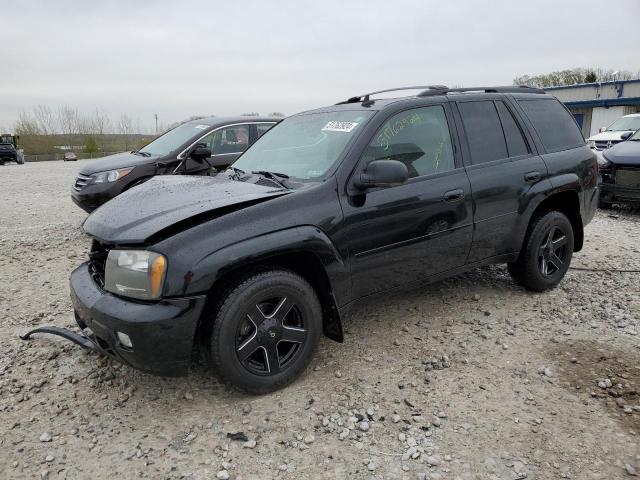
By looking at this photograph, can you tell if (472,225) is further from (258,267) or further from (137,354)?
(137,354)

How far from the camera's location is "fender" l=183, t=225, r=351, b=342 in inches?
104

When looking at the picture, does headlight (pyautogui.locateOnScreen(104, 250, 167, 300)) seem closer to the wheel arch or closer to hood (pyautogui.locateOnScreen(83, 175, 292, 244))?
hood (pyautogui.locateOnScreen(83, 175, 292, 244))

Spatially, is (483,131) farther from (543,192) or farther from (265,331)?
(265,331)

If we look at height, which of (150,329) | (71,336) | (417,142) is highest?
(417,142)

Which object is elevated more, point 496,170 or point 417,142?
point 417,142

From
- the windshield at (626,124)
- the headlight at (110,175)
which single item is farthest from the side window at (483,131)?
the windshield at (626,124)

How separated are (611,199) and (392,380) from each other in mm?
6840

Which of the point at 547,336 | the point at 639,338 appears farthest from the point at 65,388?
the point at 639,338

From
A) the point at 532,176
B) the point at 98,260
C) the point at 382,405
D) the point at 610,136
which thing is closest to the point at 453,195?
the point at 532,176

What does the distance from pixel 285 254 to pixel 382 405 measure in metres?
1.08

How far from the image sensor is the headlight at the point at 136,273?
261cm

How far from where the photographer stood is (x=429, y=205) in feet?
11.6

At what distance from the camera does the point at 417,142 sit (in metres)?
3.66

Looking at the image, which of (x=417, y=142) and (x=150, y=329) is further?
(x=417, y=142)
